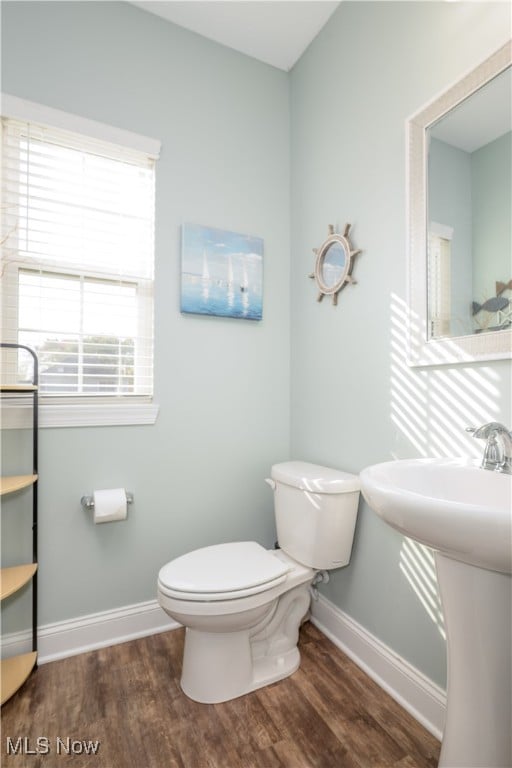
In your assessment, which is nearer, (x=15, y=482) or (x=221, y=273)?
(x=15, y=482)

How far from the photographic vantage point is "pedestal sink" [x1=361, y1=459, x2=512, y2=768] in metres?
0.75

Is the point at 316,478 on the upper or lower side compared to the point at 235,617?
upper

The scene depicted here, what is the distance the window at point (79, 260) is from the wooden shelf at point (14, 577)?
0.65 m

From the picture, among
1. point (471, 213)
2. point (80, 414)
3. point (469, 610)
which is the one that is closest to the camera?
point (469, 610)

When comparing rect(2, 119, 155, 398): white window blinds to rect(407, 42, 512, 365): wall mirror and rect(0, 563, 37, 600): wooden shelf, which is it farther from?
rect(407, 42, 512, 365): wall mirror

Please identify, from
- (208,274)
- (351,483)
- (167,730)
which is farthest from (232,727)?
(208,274)

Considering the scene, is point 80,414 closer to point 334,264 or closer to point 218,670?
point 218,670

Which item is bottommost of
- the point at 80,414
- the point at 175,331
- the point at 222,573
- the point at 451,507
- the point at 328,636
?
the point at 328,636

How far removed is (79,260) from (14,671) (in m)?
1.62

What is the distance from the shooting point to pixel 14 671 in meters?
1.47

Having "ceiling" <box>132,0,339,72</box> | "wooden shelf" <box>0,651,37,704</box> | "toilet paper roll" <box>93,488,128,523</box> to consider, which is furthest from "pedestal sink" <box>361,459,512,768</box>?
"ceiling" <box>132,0,339,72</box>

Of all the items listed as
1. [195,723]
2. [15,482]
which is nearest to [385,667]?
[195,723]

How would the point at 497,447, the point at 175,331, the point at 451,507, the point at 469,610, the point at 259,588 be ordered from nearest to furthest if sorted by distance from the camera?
the point at 451,507 → the point at 469,610 → the point at 497,447 → the point at 259,588 → the point at 175,331

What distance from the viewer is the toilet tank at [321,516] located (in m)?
1.57
